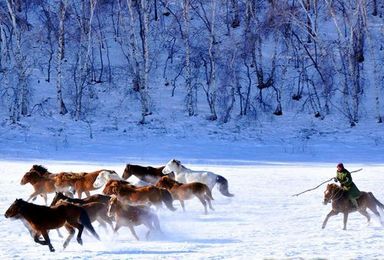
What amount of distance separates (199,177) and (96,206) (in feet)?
15.5

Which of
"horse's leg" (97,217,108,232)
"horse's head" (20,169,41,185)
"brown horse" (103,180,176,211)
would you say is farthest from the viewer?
"horse's head" (20,169,41,185)

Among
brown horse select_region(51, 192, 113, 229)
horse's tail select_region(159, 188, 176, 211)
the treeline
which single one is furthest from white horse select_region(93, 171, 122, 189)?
the treeline

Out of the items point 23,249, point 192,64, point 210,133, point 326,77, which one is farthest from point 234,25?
point 23,249

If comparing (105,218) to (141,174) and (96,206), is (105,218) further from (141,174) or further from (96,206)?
(141,174)

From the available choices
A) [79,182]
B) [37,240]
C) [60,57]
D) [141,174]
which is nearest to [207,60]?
[60,57]

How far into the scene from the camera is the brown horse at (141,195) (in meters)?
14.1

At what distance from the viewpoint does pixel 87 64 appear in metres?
41.4

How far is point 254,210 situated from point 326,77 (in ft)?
84.7

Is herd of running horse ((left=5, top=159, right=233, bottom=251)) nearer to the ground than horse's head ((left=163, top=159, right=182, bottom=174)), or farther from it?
nearer to the ground

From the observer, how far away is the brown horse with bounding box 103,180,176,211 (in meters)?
14.1

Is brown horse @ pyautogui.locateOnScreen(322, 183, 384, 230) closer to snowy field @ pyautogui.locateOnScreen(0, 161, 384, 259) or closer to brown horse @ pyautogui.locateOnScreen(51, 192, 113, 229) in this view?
snowy field @ pyautogui.locateOnScreen(0, 161, 384, 259)

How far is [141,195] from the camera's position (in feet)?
46.5

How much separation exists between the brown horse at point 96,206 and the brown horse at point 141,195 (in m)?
0.95

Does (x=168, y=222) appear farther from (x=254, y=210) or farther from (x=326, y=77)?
(x=326, y=77)
